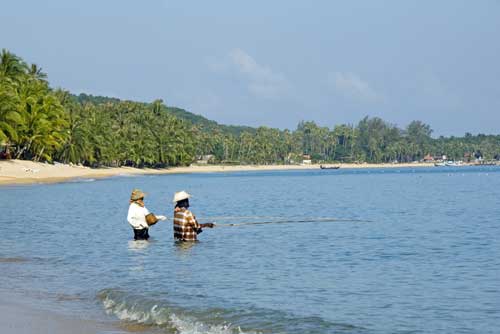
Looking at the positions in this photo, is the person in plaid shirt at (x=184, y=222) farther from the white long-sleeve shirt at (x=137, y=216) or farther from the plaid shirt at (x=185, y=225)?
the white long-sleeve shirt at (x=137, y=216)

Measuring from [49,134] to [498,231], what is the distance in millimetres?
69002

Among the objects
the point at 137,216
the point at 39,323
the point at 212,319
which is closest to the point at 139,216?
the point at 137,216

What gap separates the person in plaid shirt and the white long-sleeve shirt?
0.84 metres

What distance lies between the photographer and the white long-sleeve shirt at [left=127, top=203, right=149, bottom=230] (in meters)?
19.8

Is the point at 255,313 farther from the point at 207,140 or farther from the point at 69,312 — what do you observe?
the point at 207,140

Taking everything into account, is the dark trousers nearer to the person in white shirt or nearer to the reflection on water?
the person in white shirt

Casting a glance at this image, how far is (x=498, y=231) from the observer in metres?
25.7

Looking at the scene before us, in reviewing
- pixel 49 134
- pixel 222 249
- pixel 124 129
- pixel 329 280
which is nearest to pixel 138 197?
pixel 222 249

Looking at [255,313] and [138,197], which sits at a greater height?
[138,197]

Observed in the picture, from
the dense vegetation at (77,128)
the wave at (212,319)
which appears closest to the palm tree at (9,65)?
the dense vegetation at (77,128)

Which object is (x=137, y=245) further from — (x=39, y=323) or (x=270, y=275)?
(x=39, y=323)

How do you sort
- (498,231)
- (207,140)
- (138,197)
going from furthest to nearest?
1. (207,140)
2. (498,231)
3. (138,197)

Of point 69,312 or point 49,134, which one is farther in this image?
point 49,134

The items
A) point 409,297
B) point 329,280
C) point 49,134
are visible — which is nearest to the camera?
point 409,297
